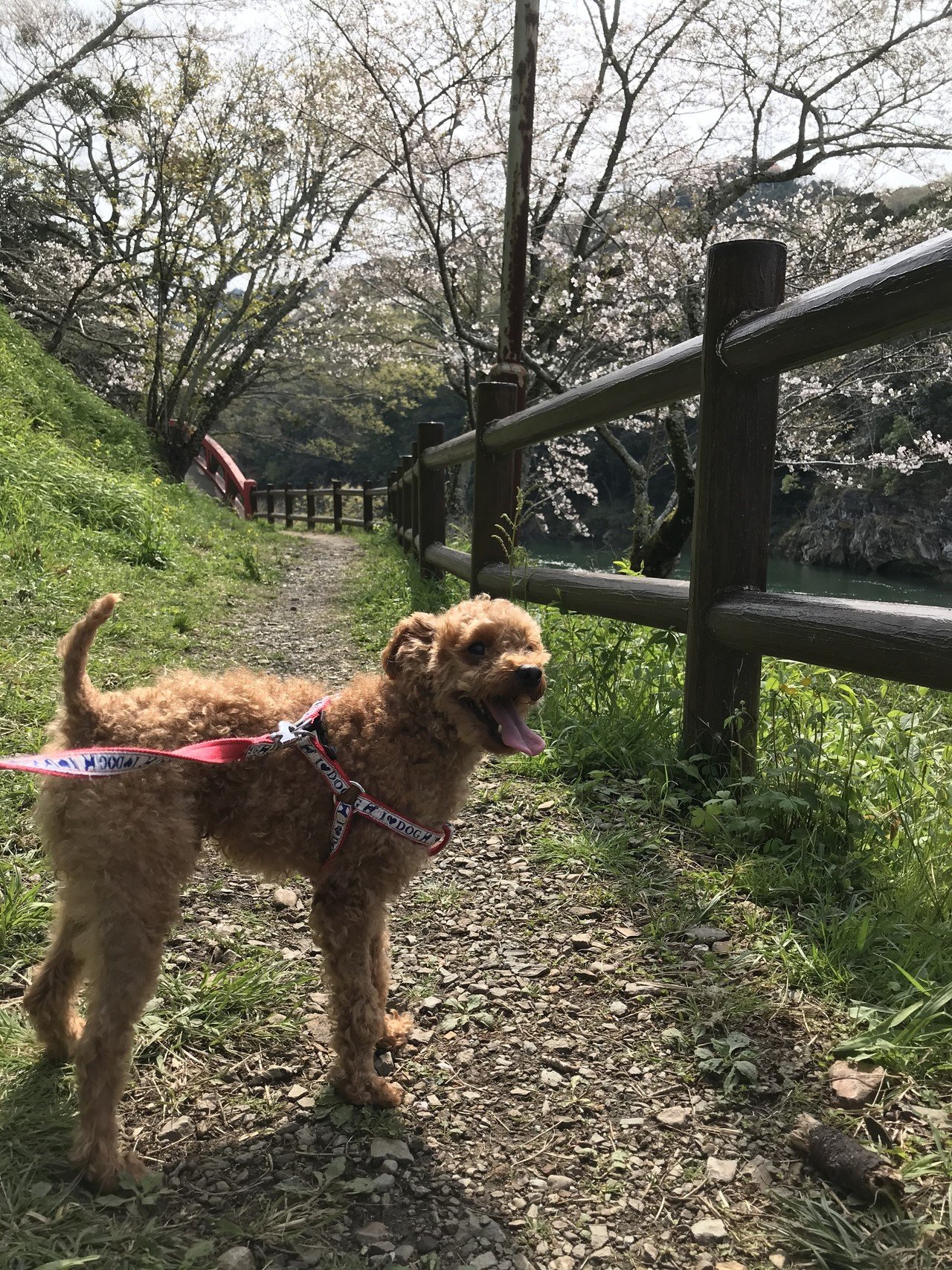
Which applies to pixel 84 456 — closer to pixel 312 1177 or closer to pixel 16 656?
pixel 16 656

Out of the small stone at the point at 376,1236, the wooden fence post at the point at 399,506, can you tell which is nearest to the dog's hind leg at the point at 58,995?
the small stone at the point at 376,1236

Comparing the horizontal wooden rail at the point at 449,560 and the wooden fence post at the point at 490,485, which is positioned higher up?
the wooden fence post at the point at 490,485

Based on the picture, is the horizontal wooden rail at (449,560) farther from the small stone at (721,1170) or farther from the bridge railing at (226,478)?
the bridge railing at (226,478)

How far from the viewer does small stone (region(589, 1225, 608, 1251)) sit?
1.51 m

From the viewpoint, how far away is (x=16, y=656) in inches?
162

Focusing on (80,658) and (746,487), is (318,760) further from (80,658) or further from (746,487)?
(746,487)

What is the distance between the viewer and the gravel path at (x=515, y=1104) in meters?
1.53

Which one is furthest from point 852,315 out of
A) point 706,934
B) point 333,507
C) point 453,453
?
point 333,507

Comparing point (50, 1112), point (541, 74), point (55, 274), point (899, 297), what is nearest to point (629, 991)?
point (50, 1112)

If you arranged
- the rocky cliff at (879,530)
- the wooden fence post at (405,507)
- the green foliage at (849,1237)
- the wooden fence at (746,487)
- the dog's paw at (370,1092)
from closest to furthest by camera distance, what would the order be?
the green foliage at (849,1237) → the dog's paw at (370,1092) → the wooden fence at (746,487) → the wooden fence post at (405,507) → the rocky cliff at (879,530)

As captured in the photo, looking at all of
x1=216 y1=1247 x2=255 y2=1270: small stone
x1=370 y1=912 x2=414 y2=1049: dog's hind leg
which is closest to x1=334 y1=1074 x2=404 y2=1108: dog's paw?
x1=370 y1=912 x2=414 y2=1049: dog's hind leg

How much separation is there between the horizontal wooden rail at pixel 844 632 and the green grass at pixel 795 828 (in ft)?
1.42

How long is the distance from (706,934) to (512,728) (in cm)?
98

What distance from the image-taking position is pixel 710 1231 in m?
1.51
